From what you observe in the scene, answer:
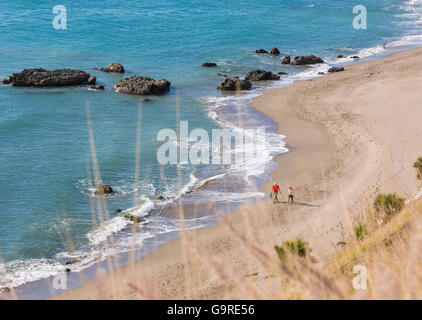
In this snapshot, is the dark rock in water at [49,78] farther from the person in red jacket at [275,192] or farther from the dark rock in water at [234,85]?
the person in red jacket at [275,192]

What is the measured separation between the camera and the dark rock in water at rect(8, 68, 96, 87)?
39906 mm

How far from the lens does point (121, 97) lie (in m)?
38.0

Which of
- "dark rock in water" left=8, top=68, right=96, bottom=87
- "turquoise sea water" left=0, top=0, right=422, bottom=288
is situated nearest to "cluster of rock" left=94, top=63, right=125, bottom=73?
"turquoise sea water" left=0, top=0, right=422, bottom=288

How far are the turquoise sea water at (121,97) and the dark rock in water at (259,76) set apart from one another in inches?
51.0

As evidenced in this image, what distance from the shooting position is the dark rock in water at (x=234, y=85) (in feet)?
132

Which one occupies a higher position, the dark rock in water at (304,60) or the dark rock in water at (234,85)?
the dark rock in water at (304,60)

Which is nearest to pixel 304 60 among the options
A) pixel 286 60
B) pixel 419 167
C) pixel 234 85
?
pixel 286 60

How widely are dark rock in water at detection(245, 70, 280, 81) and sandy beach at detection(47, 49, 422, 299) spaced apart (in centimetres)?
339

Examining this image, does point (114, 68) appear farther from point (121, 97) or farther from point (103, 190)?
point (103, 190)

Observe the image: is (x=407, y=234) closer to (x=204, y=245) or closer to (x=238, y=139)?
(x=204, y=245)

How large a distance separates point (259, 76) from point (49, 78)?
18122 mm

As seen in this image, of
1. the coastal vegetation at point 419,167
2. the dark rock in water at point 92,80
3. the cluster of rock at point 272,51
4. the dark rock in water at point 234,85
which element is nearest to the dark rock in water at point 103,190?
the coastal vegetation at point 419,167

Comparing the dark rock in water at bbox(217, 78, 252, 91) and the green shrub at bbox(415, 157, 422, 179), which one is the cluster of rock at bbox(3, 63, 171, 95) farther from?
the green shrub at bbox(415, 157, 422, 179)

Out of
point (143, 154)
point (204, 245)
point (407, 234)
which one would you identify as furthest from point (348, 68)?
point (407, 234)
